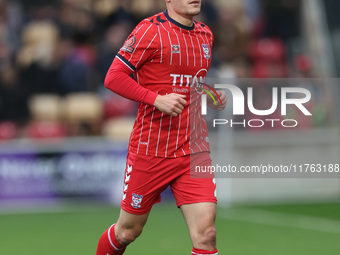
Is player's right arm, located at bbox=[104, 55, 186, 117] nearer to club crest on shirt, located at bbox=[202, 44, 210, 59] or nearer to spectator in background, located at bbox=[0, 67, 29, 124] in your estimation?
club crest on shirt, located at bbox=[202, 44, 210, 59]

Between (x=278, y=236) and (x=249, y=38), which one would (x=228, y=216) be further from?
(x=249, y=38)

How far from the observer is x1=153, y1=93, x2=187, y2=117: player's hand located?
5.48 meters

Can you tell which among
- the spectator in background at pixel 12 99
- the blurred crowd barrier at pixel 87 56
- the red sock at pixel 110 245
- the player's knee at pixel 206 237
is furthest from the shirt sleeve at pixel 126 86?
the spectator in background at pixel 12 99

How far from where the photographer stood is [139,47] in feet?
18.4

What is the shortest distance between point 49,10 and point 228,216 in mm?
5811

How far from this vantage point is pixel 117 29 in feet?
44.3

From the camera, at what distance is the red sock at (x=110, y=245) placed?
6.06 metres

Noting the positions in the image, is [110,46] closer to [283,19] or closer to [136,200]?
[283,19]

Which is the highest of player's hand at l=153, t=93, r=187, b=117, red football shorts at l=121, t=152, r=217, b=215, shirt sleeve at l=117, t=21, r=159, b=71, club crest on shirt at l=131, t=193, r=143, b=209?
shirt sleeve at l=117, t=21, r=159, b=71

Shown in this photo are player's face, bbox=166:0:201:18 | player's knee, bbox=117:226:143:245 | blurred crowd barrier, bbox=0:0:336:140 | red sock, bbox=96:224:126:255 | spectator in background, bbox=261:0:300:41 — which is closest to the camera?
player's face, bbox=166:0:201:18

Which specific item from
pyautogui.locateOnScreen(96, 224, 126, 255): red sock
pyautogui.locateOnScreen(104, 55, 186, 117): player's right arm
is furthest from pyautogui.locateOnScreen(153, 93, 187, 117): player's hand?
pyautogui.locateOnScreen(96, 224, 126, 255): red sock

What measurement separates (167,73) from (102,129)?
770cm

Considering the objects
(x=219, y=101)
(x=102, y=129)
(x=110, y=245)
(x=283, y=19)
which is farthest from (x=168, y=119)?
(x=283, y=19)

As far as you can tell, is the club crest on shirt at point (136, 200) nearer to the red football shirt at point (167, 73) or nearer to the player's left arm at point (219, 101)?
the red football shirt at point (167, 73)
